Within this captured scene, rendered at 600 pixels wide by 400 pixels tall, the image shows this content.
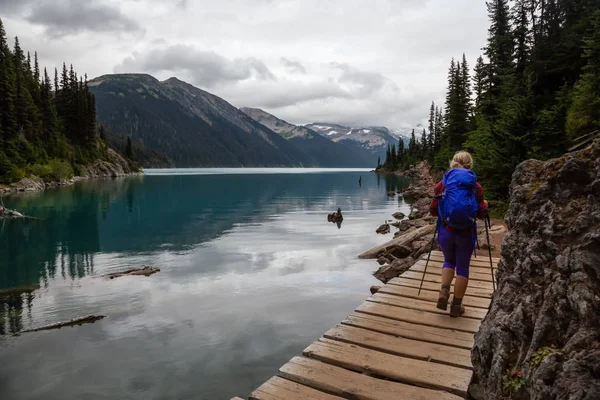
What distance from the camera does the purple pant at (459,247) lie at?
6898 millimetres

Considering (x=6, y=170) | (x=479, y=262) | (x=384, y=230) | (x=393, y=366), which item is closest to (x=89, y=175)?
(x=6, y=170)

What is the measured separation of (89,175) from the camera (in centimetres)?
10406

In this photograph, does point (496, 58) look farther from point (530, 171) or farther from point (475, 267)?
point (530, 171)

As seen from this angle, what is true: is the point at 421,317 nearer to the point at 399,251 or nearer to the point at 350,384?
the point at 350,384

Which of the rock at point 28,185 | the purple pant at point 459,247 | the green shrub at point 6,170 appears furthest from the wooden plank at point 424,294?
the green shrub at point 6,170

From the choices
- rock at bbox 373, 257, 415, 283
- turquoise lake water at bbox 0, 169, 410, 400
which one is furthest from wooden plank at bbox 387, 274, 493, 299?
rock at bbox 373, 257, 415, 283

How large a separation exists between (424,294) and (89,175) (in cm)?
11059

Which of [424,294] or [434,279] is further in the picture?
[434,279]

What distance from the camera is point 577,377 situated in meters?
2.58

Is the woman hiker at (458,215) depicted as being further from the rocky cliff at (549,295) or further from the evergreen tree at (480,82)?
the evergreen tree at (480,82)

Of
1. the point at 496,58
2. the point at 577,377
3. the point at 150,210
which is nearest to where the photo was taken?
the point at 577,377

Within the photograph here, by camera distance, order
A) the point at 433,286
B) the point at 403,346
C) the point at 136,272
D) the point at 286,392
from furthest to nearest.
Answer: the point at 136,272 → the point at 433,286 → the point at 403,346 → the point at 286,392

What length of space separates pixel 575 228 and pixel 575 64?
4095 centimetres

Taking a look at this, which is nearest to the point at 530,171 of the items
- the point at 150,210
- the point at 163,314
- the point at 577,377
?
the point at 577,377
